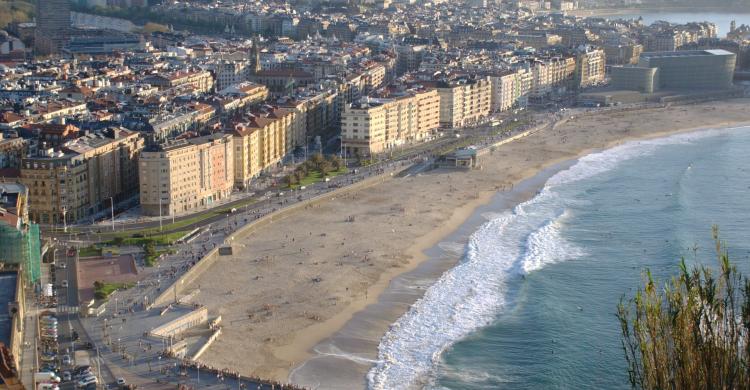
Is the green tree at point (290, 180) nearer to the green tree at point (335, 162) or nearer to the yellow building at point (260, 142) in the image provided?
the yellow building at point (260, 142)

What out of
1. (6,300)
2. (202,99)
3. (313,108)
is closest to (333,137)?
(313,108)

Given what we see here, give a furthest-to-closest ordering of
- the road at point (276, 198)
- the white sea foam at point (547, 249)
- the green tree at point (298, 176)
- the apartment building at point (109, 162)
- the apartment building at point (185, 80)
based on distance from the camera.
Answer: the apartment building at point (185, 80) < the green tree at point (298, 176) < the apartment building at point (109, 162) < the road at point (276, 198) < the white sea foam at point (547, 249)

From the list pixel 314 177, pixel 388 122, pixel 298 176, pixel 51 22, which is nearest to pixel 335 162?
pixel 314 177

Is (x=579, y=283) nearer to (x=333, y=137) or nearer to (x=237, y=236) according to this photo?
(x=237, y=236)

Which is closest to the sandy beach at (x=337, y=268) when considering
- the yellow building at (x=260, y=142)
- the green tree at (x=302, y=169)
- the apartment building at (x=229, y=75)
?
the green tree at (x=302, y=169)

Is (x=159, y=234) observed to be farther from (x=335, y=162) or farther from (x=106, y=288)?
(x=335, y=162)

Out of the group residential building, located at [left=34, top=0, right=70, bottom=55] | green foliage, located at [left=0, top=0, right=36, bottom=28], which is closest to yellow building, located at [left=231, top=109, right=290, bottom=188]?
residential building, located at [left=34, top=0, right=70, bottom=55]
